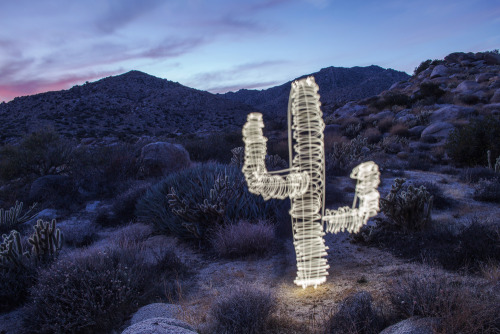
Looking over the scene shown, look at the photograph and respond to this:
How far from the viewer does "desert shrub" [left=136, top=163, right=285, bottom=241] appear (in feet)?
20.2

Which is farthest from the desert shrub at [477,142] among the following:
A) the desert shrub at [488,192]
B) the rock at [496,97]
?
the rock at [496,97]

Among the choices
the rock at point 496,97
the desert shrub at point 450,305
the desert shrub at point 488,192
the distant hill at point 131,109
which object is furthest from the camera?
the distant hill at point 131,109

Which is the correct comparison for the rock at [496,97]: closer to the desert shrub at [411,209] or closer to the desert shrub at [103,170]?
the desert shrub at [411,209]

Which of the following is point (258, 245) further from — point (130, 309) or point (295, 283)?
point (130, 309)

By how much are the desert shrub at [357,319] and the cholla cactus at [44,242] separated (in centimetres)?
427

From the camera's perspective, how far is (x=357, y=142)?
1433 cm

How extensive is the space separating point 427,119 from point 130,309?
19.1 m

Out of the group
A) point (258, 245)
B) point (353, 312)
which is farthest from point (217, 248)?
point (353, 312)

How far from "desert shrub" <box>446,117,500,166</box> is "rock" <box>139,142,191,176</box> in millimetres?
9332

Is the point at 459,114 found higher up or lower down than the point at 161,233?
higher up

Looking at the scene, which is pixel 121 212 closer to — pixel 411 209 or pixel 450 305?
pixel 411 209

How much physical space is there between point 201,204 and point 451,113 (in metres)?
17.2

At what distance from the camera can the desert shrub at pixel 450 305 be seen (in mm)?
2455

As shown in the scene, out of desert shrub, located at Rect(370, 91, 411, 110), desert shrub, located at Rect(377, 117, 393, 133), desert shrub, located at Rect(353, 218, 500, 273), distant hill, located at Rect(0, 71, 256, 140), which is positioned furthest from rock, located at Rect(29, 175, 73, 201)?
distant hill, located at Rect(0, 71, 256, 140)
